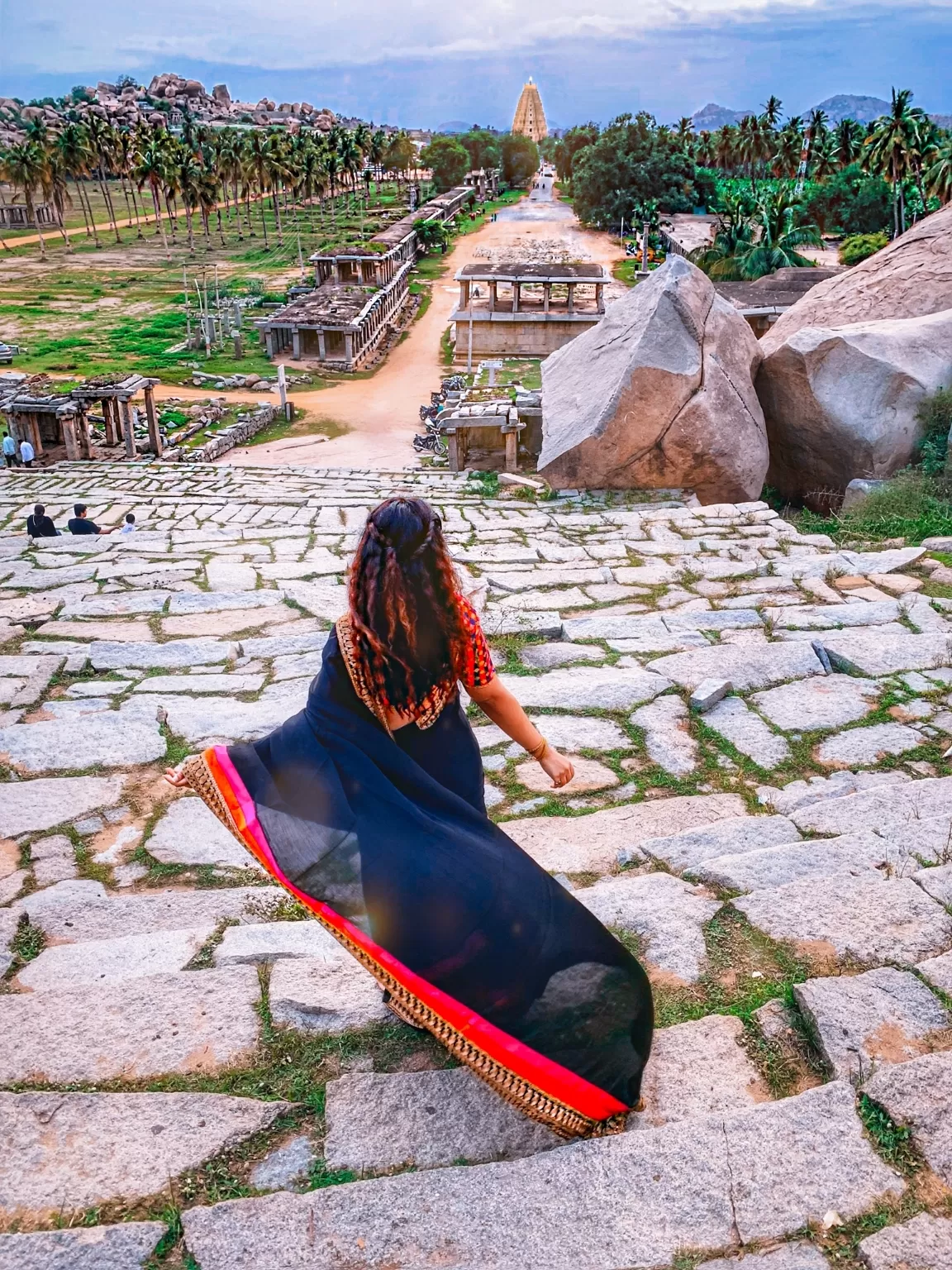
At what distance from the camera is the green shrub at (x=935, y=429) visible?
9586 millimetres

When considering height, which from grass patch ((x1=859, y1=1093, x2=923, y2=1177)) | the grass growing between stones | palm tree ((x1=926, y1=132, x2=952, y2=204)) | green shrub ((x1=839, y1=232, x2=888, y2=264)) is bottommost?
the grass growing between stones

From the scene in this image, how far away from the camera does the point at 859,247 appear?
38.6 m


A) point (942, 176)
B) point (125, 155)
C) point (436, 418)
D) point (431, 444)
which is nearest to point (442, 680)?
point (431, 444)

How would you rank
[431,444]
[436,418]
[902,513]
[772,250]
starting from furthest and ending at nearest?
[772,250]
[436,418]
[431,444]
[902,513]

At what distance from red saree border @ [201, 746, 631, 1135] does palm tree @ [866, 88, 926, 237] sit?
4078 cm

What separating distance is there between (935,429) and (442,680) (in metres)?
8.92

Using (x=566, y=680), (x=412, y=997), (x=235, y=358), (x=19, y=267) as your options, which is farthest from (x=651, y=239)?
(x=412, y=997)

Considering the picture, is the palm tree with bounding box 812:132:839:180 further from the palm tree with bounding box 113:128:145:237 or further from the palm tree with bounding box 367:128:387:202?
the palm tree with bounding box 113:128:145:237

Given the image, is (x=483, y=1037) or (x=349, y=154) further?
(x=349, y=154)

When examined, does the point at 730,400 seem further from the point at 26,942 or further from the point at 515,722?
the point at 26,942

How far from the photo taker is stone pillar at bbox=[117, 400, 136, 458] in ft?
68.6

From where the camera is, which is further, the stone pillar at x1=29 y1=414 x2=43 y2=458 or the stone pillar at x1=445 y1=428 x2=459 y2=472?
the stone pillar at x1=29 y1=414 x2=43 y2=458

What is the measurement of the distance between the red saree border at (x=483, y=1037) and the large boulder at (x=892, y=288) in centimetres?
1029

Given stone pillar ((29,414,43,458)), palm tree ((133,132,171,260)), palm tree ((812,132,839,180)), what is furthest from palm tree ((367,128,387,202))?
stone pillar ((29,414,43,458))
